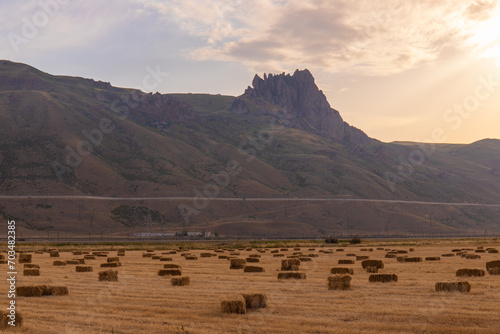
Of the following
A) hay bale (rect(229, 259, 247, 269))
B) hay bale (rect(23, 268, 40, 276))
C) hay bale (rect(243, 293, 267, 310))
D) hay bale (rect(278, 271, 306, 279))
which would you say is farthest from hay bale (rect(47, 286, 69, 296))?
hay bale (rect(229, 259, 247, 269))

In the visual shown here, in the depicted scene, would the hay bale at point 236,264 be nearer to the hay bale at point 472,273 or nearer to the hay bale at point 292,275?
the hay bale at point 292,275

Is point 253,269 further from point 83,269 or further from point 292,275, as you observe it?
point 83,269

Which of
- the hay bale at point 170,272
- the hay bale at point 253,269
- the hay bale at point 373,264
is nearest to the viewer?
the hay bale at point 170,272

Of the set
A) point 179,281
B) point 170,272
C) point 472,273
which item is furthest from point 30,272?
point 472,273

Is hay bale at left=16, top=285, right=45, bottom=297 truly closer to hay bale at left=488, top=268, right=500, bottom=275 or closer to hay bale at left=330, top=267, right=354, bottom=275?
hay bale at left=330, top=267, right=354, bottom=275

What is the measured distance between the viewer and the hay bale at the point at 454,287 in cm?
1884

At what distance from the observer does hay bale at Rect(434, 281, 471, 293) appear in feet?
61.8

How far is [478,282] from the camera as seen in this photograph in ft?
71.4

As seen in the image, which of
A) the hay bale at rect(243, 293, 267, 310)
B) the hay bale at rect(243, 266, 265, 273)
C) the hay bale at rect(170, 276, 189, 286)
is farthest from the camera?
the hay bale at rect(243, 266, 265, 273)

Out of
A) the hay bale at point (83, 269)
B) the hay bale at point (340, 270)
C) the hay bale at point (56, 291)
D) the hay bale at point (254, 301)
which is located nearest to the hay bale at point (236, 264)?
the hay bale at point (340, 270)

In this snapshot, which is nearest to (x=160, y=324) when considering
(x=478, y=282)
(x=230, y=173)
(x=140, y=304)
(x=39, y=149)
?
(x=140, y=304)

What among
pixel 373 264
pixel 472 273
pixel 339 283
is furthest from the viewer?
pixel 373 264

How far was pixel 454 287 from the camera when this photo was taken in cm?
1912

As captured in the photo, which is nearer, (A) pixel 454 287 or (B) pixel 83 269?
(A) pixel 454 287
